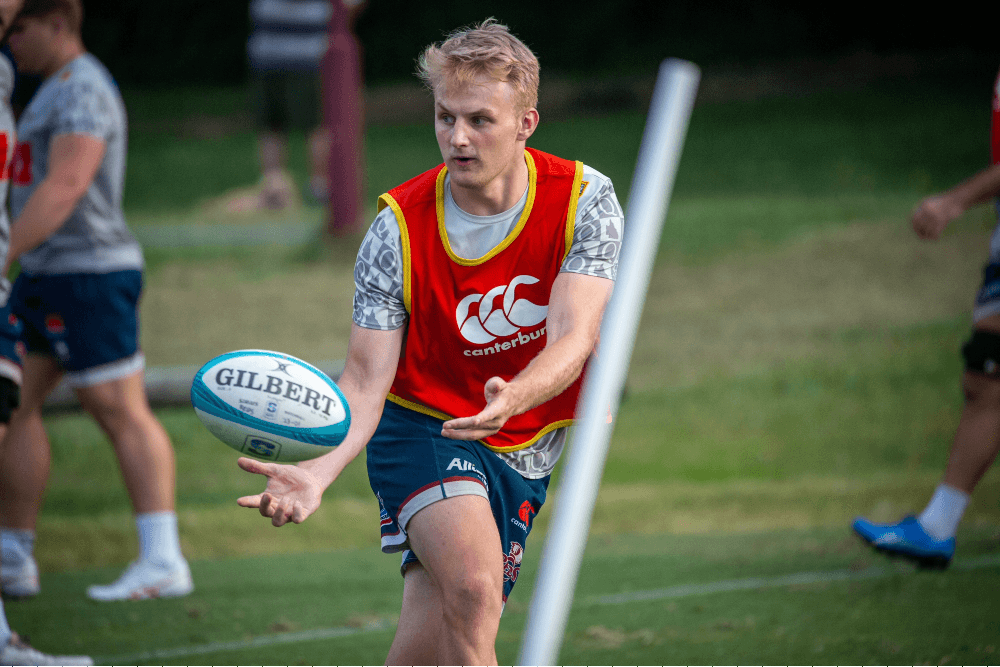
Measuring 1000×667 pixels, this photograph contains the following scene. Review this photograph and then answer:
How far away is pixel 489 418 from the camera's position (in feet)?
8.41

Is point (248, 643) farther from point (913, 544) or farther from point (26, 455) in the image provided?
point (913, 544)

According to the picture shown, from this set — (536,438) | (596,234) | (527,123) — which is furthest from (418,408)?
(527,123)

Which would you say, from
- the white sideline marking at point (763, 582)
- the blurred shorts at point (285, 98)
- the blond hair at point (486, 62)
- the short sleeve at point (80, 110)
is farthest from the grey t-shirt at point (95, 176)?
the blurred shorts at point (285, 98)

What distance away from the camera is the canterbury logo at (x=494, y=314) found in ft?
9.86

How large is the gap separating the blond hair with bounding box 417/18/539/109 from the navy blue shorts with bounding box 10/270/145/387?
2068mm

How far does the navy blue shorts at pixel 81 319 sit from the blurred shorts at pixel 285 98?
751 centimetres

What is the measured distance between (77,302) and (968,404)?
12.1ft

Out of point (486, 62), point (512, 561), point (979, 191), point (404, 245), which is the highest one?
point (486, 62)

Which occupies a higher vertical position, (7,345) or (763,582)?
(7,345)

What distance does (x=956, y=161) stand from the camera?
1259cm

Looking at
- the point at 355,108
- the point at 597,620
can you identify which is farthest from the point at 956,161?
the point at 597,620

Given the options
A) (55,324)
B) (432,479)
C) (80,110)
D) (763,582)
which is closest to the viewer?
(432,479)

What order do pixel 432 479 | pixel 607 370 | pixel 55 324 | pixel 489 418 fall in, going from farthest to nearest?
pixel 55 324 → pixel 432 479 → pixel 489 418 → pixel 607 370

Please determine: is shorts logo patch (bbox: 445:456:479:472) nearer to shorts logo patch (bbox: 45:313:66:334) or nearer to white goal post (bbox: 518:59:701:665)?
white goal post (bbox: 518:59:701:665)
